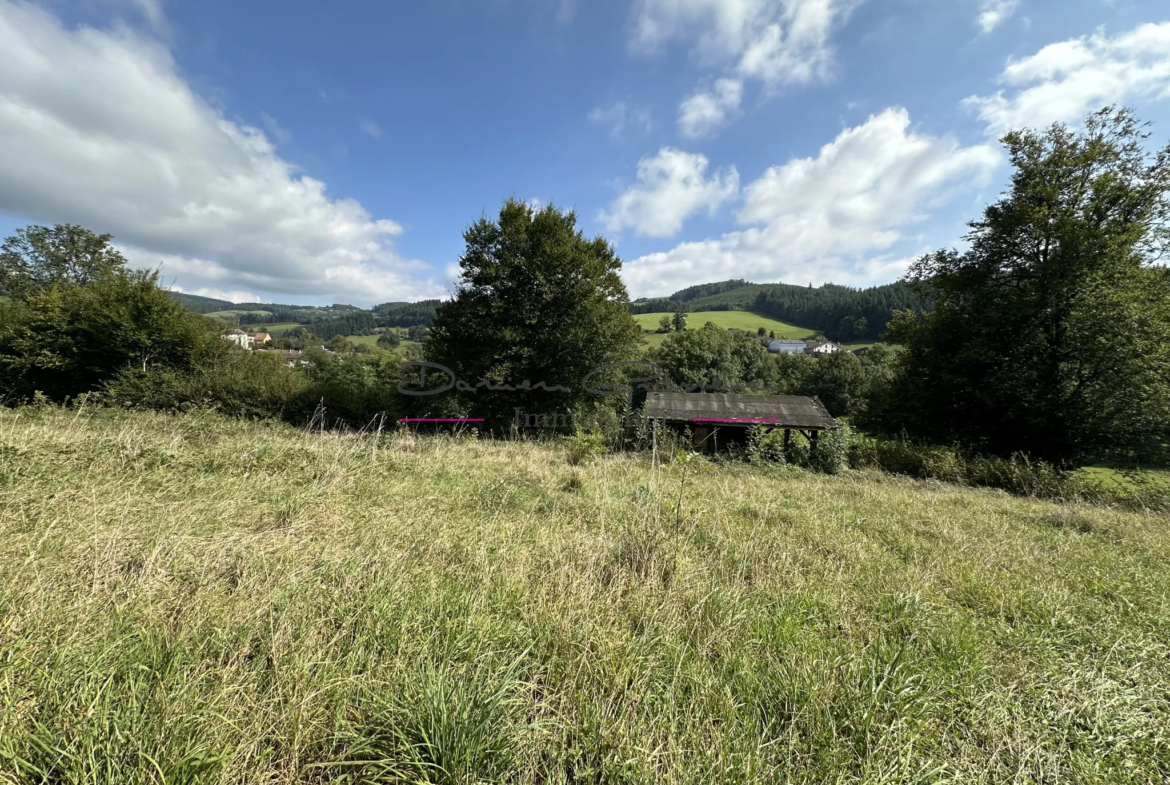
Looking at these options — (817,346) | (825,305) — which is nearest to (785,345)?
(817,346)

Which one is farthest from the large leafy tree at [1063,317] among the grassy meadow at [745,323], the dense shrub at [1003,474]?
the grassy meadow at [745,323]

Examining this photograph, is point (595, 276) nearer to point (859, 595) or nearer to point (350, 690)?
point (859, 595)

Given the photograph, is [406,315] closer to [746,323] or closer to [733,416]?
[746,323]

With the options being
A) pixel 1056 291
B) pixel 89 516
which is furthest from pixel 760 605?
pixel 1056 291

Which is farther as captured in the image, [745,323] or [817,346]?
[745,323]

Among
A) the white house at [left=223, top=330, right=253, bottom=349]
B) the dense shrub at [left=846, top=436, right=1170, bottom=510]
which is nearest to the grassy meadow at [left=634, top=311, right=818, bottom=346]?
the dense shrub at [left=846, top=436, right=1170, bottom=510]

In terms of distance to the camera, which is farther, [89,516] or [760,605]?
[89,516]

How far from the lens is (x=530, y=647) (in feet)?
6.97

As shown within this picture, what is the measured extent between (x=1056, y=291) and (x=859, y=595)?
60.0ft

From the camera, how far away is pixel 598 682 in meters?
1.99

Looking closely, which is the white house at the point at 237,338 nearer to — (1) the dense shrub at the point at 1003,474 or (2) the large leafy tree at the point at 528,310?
(2) the large leafy tree at the point at 528,310

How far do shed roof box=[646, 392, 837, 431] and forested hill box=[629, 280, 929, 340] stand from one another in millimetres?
47268

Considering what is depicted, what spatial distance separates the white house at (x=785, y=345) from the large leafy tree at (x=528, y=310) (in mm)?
70689

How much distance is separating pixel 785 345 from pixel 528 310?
7642 centimetres
